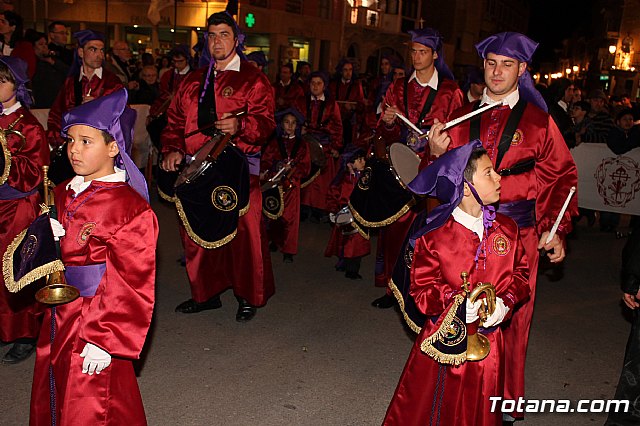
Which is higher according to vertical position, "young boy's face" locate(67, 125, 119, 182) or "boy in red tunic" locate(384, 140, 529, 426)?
"young boy's face" locate(67, 125, 119, 182)

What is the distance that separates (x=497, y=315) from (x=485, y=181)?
0.64 m

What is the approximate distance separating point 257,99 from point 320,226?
447cm

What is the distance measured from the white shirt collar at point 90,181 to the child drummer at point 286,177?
4.08 m

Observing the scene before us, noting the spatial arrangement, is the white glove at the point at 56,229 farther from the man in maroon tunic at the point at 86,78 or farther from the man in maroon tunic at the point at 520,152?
the man in maroon tunic at the point at 86,78

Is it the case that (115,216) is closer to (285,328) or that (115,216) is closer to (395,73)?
(285,328)

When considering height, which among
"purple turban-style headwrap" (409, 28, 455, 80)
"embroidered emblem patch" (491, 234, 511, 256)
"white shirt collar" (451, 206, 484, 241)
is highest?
"purple turban-style headwrap" (409, 28, 455, 80)

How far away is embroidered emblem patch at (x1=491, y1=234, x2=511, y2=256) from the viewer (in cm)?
335

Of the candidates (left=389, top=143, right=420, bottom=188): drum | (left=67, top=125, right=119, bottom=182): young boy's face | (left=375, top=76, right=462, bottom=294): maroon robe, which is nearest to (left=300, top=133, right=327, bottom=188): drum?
(left=375, top=76, right=462, bottom=294): maroon robe

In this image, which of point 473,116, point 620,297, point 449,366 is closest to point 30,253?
point 449,366


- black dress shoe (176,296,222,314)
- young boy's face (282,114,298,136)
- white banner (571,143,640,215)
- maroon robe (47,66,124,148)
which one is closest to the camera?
black dress shoe (176,296,222,314)

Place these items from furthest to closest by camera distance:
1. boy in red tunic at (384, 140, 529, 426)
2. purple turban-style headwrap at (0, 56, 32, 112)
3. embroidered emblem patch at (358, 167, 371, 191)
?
embroidered emblem patch at (358, 167, 371, 191)
purple turban-style headwrap at (0, 56, 32, 112)
boy in red tunic at (384, 140, 529, 426)

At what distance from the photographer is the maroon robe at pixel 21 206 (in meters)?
4.43

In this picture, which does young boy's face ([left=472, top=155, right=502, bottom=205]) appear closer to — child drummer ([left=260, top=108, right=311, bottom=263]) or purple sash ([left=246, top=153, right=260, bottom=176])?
purple sash ([left=246, top=153, right=260, bottom=176])

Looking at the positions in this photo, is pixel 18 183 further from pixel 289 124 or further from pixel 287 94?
pixel 287 94
